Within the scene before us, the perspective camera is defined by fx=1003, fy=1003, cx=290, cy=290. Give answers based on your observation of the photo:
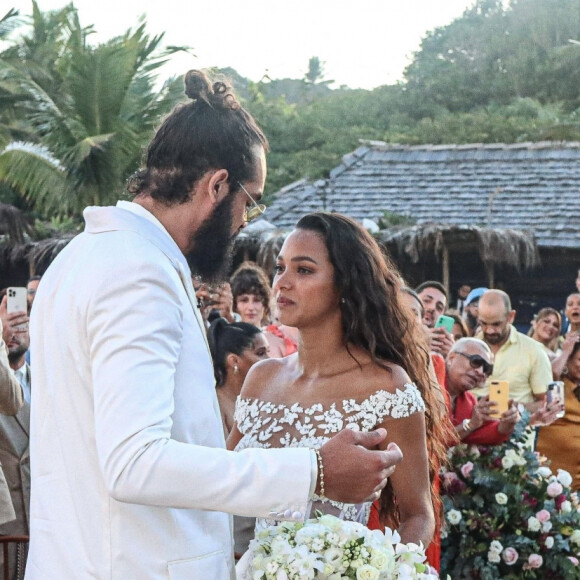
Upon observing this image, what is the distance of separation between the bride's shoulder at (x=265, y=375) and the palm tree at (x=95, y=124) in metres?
17.9

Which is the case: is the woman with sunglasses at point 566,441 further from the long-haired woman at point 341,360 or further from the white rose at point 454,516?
the long-haired woman at point 341,360

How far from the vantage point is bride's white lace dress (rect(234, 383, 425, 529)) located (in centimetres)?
329

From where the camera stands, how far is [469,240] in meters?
19.0

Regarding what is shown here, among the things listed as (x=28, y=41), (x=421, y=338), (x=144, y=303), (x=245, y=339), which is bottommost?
(x=245, y=339)

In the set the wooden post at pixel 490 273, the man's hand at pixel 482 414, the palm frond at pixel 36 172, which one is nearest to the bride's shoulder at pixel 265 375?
the man's hand at pixel 482 414

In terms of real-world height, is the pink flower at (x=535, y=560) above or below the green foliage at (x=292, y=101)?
below

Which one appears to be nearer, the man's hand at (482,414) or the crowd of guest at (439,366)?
the crowd of guest at (439,366)

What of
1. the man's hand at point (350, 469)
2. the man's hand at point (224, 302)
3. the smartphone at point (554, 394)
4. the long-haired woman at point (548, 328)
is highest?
the man's hand at point (350, 469)

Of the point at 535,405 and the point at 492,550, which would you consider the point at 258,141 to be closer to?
the point at 492,550

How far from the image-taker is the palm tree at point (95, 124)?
21.6m

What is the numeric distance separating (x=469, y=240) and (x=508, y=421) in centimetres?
1315

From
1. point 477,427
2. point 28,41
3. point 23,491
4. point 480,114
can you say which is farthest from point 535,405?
point 480,114

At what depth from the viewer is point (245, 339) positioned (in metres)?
5.60

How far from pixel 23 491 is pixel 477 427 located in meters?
2.69
